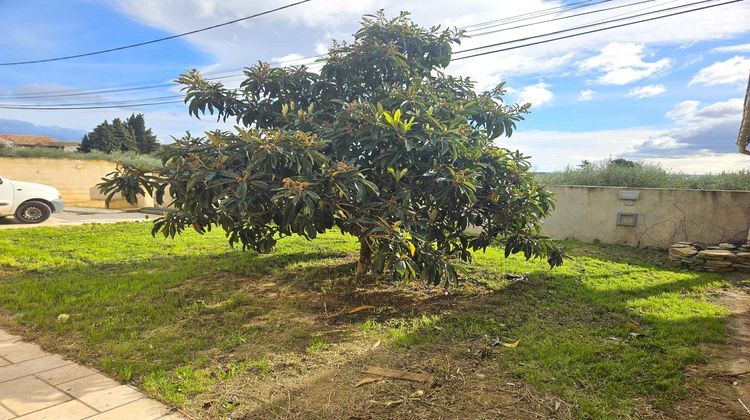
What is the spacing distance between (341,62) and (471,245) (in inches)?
93.0

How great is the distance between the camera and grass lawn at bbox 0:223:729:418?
2547 mm

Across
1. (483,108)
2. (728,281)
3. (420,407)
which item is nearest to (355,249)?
(483,108)

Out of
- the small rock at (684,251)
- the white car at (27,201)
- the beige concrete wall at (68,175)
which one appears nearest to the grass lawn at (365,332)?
the small rock at (684,251)

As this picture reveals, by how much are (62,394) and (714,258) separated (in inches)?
303

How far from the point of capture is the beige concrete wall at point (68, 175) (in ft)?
53.4

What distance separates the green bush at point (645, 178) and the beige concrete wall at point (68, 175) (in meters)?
14.8

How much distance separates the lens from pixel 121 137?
97.3 ft

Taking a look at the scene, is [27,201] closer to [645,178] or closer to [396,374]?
[396,374]

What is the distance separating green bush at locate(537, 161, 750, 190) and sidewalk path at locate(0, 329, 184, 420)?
8.13 metres

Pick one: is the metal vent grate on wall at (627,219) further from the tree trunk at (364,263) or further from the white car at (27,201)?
the white car at (27,201)

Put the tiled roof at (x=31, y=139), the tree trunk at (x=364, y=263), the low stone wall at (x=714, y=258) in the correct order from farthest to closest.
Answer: the tiled roof at (x=31, y=139)
the low stone wall at (x=714, y=258)
the tree trunk at (x=364, y=263)

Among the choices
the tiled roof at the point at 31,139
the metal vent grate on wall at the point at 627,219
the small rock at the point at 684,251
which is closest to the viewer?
Result: the small rock at the point at 684,251

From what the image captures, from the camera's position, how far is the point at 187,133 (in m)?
3.92

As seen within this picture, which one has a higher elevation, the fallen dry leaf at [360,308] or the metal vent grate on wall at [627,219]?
the metal vent grate on wall at [627,219]
